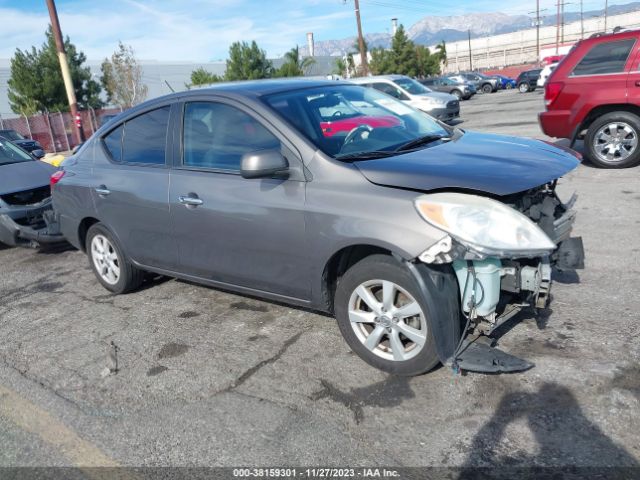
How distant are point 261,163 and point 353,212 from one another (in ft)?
2.09

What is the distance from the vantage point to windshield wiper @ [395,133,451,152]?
12.3ft

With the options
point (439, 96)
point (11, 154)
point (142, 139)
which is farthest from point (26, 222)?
point (439, 96)

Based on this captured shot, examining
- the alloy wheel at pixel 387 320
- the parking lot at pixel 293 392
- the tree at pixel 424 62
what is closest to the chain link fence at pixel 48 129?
the parking lot at pixel 293 392

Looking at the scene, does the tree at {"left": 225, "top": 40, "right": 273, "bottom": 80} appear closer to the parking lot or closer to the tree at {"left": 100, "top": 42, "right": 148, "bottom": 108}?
the tree at {"left": 100, "top": 42, "right": 148, "bottom": 108}

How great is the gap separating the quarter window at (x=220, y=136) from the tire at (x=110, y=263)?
50.4 inches

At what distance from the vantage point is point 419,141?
3908mm

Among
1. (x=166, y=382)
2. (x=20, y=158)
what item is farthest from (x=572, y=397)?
(x=20, y=158)

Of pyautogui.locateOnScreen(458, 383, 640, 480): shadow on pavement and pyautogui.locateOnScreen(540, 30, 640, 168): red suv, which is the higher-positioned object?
pyautogui.locateOnScreen(540, 30, 640, 168): red suv

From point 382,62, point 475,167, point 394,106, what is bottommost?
point 475,167

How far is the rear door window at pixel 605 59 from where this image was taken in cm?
779

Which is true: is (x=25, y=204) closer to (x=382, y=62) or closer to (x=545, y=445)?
(x=545, y=445)

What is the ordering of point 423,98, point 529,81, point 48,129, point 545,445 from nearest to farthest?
1. point 545,445
2. point 423,98
3. point 48,129
4. point 529,81

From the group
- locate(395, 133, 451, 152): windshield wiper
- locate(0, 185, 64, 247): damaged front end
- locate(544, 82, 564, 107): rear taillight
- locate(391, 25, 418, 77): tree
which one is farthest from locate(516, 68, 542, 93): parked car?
locate(395, 133, 451, 152): windshield wiper

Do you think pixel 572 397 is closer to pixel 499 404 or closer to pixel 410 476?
pixel 499 404
